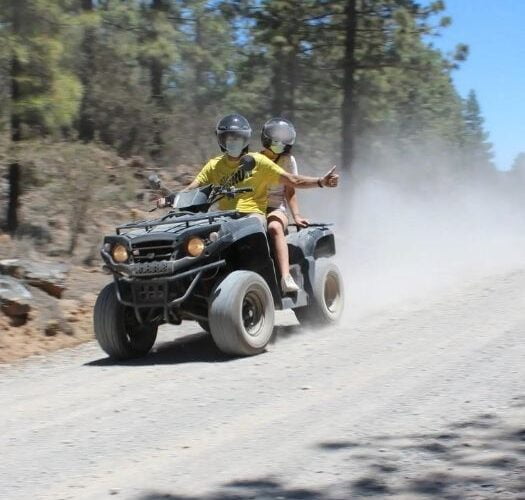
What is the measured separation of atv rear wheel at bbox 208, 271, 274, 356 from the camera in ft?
27.2

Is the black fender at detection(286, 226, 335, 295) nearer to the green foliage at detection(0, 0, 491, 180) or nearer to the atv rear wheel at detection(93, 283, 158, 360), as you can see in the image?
the atv rear wheel at detection(93, 283, 158, 360)

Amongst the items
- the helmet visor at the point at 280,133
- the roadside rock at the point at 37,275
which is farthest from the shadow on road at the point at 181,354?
the roadside rock at the point at 37,275

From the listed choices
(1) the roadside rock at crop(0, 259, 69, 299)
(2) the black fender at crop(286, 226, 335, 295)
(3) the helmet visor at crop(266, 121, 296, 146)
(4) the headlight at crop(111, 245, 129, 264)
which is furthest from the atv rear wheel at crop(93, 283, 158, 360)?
(1) the roadside rock at crop(0, 259, 69, 299)

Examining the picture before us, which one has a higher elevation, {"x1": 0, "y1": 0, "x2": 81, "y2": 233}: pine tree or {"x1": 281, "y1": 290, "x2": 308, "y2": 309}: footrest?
{"x1": 0, "y1": 0, "x2": 81, "y2": 233}: pine tree

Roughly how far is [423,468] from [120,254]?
4.31 metres

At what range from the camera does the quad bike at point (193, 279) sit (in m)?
8.30

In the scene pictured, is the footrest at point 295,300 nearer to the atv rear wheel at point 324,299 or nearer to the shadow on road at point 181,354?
the atv rear wheel at point 324,299

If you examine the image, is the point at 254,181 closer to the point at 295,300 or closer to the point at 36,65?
the point at 295,300

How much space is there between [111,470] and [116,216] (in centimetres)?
1299

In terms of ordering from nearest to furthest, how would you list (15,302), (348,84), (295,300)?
(295,300) → (15,302) → (348,84)

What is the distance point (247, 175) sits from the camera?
9.37 metres

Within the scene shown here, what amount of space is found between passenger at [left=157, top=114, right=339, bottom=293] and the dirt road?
1513mm

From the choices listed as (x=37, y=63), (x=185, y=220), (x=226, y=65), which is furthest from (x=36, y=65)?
(x=226, y=65)

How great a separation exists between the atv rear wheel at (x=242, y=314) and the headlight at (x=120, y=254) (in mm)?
909
